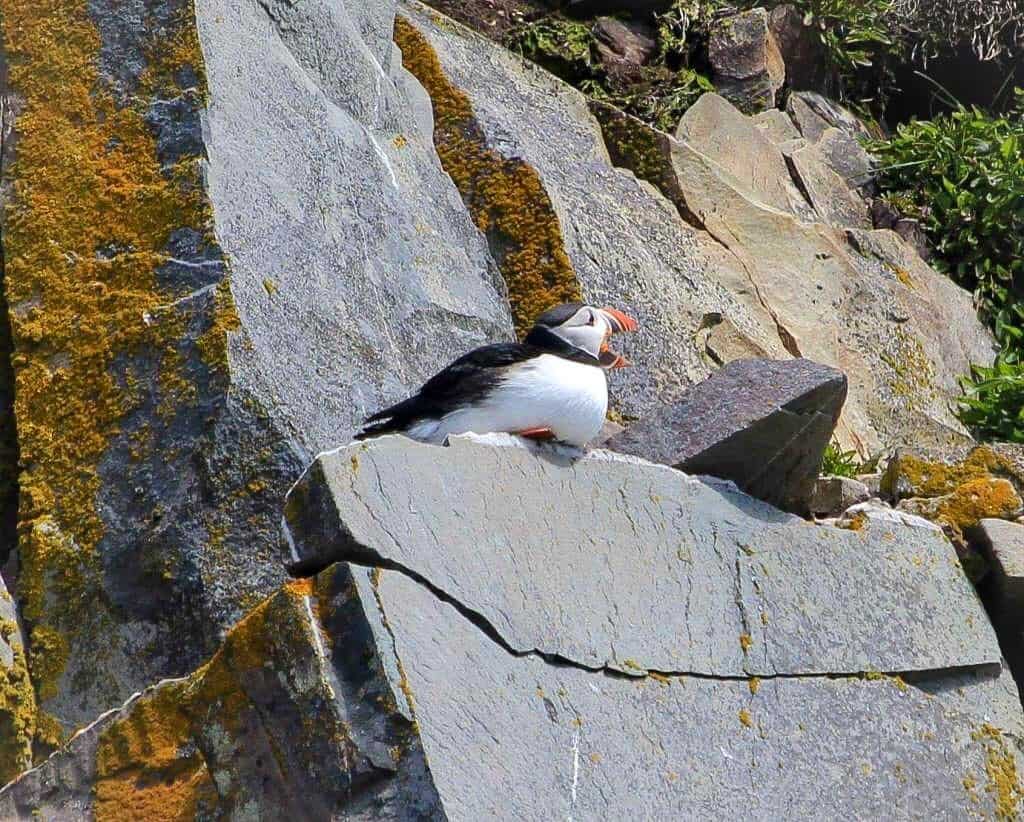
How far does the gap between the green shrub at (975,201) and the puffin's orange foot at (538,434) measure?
3847 mm

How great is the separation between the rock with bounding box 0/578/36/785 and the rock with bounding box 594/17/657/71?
4.84 m

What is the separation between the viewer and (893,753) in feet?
14.8

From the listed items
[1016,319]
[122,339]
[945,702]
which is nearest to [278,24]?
[122,339]

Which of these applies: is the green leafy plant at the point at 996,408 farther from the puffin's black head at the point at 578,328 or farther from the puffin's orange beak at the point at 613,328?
the puffin's black head at the point at 578,328

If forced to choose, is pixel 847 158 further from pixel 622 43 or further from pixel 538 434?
pixel 538 434

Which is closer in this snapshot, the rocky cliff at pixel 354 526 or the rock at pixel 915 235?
the rocky cliff at pixel 354 526

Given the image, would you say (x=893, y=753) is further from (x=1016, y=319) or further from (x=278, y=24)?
(x=1016, y=319)

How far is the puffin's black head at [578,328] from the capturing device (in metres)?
4.69

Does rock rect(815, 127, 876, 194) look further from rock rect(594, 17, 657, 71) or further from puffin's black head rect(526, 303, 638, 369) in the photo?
puffin's black head rect(526, 303, 638, 369)

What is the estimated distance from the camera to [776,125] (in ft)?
28.2

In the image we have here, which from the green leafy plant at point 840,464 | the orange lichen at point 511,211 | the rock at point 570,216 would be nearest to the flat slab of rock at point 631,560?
the green leafy plant at point 840,464

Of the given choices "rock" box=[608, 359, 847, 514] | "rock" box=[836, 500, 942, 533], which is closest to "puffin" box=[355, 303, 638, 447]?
"rock" box=[608, 359, 847, 514]

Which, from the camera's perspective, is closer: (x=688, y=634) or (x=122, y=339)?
(x=688, y=634)

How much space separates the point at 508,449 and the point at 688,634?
68 centimetres
